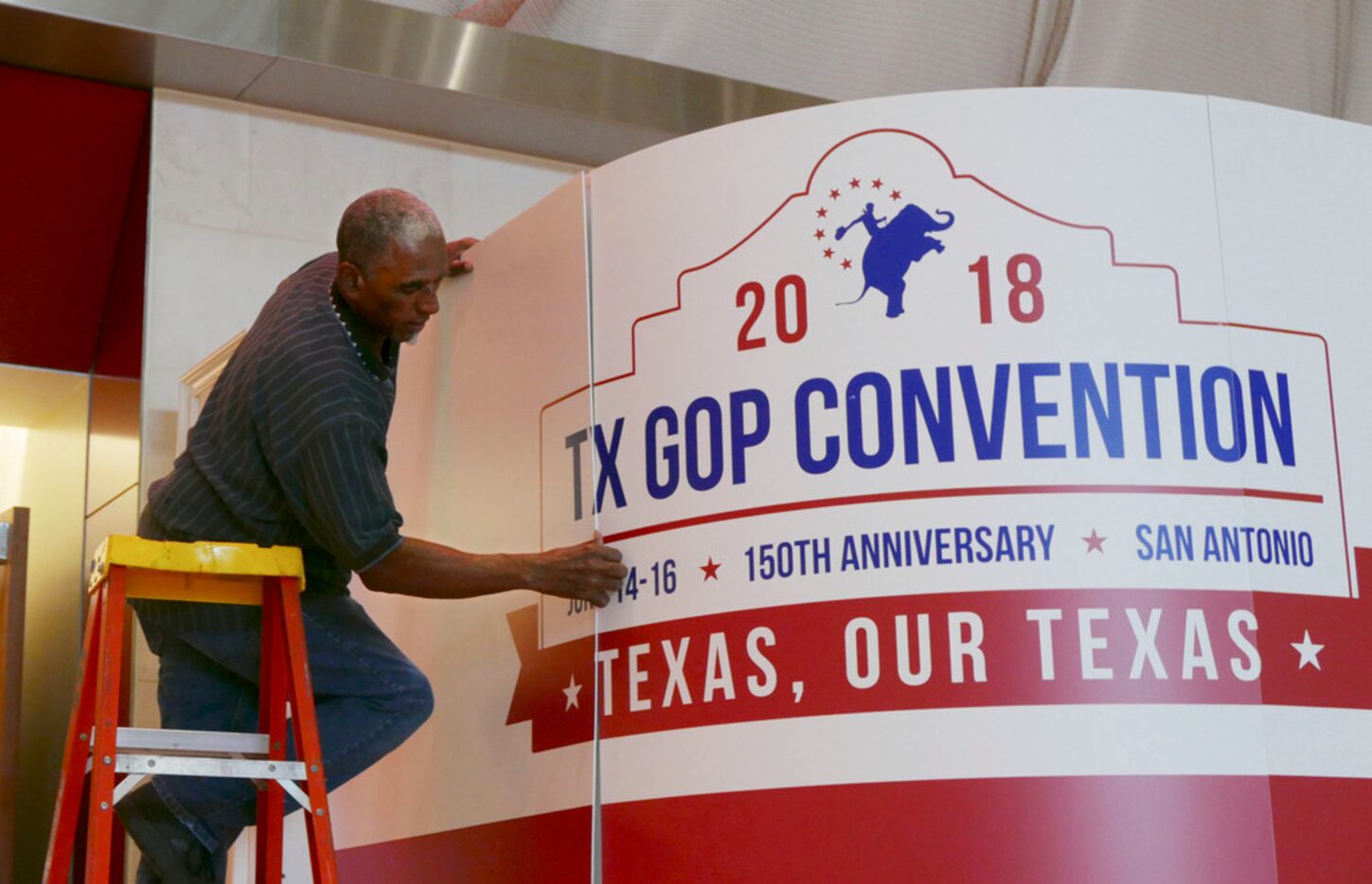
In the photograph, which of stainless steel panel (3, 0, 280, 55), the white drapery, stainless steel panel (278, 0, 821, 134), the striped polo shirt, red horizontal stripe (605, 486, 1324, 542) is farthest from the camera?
the white drapery

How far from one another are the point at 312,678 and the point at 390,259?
78 centimetres

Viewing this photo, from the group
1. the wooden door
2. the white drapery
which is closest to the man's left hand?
the white drapery

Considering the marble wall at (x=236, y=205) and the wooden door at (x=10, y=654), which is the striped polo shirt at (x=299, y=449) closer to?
the marble wall at (x=236, y=205)

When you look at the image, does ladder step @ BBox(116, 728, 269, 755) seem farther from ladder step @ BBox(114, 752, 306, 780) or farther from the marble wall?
the marble wall

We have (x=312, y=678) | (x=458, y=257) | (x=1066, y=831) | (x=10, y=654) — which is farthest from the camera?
(x=10, y=654)

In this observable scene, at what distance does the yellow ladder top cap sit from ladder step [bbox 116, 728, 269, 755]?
27cm

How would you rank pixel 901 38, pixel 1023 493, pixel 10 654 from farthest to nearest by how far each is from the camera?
pixel 901 38 < pixel 10 654 < pixel 1023 493

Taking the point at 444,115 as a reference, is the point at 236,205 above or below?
below

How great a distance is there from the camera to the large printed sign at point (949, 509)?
2.78 meters

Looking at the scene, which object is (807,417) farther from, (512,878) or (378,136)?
(378,136)

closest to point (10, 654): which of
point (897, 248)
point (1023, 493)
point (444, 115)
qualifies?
point (444, 115)

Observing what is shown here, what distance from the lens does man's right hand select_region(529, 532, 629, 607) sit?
3094mm

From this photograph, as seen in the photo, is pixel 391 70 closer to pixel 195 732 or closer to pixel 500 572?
pixel 500 572

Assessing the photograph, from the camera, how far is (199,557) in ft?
9.52
